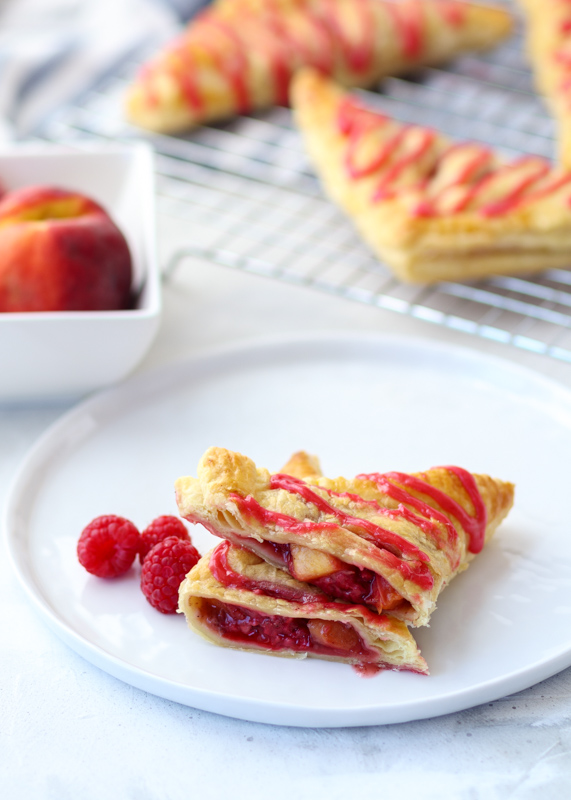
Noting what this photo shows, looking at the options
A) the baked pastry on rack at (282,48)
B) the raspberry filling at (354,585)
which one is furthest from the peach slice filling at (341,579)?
the baked pastry on rack at (282,48)

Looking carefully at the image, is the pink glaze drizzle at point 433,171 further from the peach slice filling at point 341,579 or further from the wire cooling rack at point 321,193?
the peach slice filling at point 341,579

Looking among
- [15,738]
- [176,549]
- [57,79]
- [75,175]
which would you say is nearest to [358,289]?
[75,175]

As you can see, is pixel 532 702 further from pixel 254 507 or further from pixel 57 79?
pixel 57 79

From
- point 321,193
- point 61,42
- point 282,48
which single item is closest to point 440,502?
point 321,193

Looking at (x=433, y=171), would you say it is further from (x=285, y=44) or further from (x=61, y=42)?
(x=61, y=42)

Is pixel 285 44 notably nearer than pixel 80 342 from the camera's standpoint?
No

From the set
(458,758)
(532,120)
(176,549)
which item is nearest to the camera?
(458,758)
